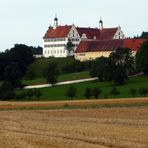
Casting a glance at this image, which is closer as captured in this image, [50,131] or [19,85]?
[50,131]

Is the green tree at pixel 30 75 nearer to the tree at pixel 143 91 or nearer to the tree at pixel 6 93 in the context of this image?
the tree at pixel 6 93

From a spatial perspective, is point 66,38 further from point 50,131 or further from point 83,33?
point 50,131

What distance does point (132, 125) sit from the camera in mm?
39875

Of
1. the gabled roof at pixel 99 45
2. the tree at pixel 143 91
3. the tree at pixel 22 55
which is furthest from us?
the gabled roof at pixel 99 45

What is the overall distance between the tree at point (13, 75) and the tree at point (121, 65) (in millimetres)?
20978

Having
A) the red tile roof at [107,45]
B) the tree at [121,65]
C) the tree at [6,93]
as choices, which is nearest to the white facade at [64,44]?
the red tile roof at [107,45]

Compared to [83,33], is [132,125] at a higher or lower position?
lower

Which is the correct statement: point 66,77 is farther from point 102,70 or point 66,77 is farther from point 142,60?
point 142,60

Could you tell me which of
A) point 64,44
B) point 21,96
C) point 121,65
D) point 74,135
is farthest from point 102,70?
point 74,135

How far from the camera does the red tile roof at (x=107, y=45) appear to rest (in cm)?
17212

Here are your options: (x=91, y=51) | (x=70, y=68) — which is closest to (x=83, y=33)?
(x=91, y=51)

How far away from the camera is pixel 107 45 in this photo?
177125mm

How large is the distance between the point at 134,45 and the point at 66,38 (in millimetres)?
31050

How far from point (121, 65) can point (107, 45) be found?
4246cm
